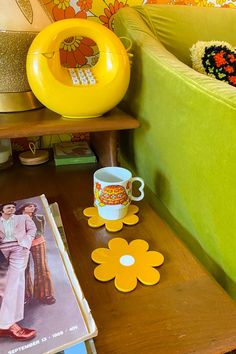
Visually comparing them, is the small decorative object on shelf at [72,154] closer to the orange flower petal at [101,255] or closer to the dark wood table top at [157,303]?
the dark wood table top at [157,303]

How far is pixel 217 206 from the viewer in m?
0.51

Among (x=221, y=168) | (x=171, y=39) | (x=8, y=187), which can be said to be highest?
(x=171, y=39)

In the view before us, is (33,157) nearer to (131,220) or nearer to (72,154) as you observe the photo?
(72,154)

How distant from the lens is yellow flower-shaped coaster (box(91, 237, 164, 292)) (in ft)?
1.49

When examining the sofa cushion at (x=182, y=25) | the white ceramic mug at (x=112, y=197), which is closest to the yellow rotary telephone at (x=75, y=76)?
the white ceramic mug at (x=112, y=197)

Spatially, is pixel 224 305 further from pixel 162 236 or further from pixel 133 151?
pixel 133 151

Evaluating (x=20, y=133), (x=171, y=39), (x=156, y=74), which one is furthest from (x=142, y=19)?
(x=20, y=133)

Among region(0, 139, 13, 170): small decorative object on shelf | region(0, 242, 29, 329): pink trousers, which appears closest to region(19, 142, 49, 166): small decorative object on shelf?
region(0, 139, 13, 170): small decorative object on shelf

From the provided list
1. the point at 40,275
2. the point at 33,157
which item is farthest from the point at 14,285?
the point at 33,157

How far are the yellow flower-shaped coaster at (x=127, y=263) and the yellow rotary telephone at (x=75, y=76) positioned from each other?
11.6 inches

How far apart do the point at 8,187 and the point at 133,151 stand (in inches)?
13.5

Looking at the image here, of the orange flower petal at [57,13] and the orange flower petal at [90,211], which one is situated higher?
the orange flower petal at [57,13]

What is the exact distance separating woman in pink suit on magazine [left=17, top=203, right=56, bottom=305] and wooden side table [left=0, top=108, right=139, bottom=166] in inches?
7.6

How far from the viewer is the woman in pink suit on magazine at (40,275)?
0.40 m
